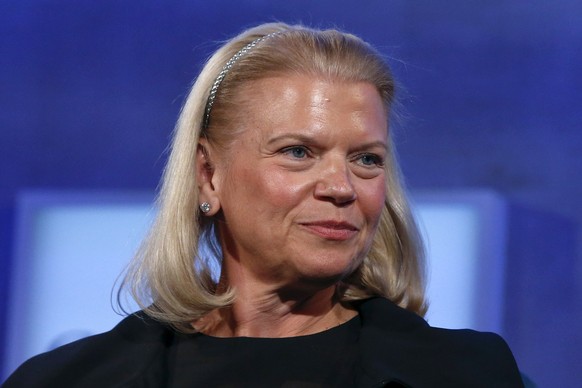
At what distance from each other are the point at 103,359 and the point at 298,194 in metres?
0.54

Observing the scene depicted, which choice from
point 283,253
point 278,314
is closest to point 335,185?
point 283,253

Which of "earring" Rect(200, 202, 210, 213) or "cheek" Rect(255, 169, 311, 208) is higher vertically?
"cheek" Rect(255, 169, 311, 208)

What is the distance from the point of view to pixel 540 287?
246cm

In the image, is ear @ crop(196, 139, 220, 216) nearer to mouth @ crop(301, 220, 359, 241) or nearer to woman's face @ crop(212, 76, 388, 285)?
woman's face @ crop(212, 76, 388, 285)

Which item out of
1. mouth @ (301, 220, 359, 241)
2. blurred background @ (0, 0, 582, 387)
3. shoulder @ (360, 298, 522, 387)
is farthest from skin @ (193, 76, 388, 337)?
blurred background @ (0, 0, 582, 387)

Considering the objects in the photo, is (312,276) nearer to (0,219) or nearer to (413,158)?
(413,158)

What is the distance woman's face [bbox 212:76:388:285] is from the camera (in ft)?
6.08

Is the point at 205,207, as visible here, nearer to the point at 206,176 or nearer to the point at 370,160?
the point at 206,176

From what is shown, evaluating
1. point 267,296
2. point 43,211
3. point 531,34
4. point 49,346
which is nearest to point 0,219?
point 43,211

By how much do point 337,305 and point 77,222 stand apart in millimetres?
937

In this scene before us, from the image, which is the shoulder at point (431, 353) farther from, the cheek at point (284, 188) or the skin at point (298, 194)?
the cheek at point (284, 188)

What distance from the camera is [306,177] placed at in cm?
186

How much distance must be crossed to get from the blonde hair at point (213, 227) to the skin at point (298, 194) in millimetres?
57

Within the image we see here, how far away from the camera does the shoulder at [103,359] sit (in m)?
1.98
